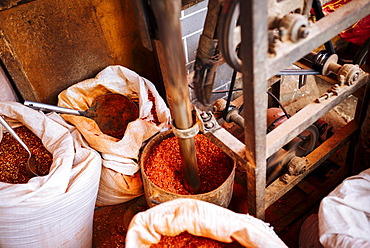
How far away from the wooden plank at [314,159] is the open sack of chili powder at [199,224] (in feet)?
0.82

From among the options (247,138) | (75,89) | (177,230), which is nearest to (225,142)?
(247,138)

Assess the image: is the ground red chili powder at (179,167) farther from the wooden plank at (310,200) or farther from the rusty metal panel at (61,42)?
the rusty metal panel at (61,42)

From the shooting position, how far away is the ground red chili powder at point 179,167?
1.66 metres

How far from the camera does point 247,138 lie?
123 centimetres

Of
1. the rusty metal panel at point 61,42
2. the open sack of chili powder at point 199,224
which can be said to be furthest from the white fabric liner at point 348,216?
the rusty metal panel at point 61,42

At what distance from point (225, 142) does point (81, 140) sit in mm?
890

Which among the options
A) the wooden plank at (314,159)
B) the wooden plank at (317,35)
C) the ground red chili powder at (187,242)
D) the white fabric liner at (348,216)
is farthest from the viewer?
the wooden plank at (314,159)

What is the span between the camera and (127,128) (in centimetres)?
182

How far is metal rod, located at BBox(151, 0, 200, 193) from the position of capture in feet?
3.12

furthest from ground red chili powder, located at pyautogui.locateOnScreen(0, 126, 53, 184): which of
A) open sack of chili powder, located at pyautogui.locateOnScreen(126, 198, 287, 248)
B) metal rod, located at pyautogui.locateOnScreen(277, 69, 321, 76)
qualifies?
metal rod, located at pyautogui.locateOnScreen(277, 69, 321, 76)

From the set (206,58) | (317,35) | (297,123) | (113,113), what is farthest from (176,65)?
(113,113)

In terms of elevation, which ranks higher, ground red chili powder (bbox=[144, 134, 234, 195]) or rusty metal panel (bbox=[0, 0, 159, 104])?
rusty metal panel (bbox=[0, 0, 159, 104])

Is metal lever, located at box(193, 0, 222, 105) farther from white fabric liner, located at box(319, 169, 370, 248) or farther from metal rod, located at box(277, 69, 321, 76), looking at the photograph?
white fabric liner, located at box(319, 169, 370, 248)

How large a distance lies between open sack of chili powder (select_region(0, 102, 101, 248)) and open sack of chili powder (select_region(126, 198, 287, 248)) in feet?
1.55
